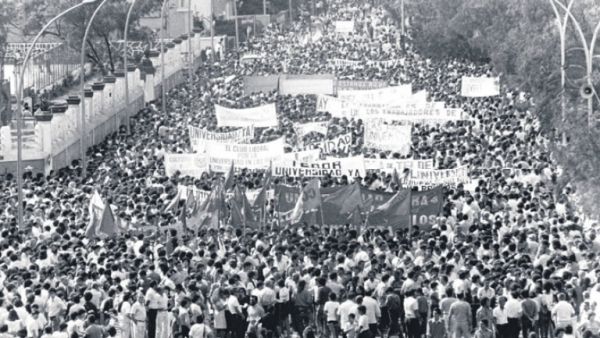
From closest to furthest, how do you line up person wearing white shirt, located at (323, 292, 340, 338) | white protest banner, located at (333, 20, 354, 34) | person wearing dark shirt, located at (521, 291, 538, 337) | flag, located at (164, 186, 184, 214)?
person wearing dark shirt, located at (521, 291, 538, 337), person wearing white shirt, located at (323, 292, 340, 338), flag, located at (164, 186, 184, 214), white protest banner, located at (333, 20, 354, 34)

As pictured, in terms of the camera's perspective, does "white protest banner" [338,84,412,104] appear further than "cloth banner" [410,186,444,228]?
Yes

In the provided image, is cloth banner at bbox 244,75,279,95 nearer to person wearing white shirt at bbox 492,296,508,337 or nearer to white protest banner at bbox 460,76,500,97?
white protest banner at bbox 460,76,500,97

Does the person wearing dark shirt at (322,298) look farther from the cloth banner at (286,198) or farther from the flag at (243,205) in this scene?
the cloth banner at (286,198)

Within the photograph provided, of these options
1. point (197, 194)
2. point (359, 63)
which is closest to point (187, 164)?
point (197, 194)

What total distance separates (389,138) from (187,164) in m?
5.07

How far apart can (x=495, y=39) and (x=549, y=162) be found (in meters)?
21.6

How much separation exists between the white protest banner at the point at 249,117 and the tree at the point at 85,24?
79.2 ft

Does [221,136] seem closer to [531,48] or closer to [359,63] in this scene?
[531,48]

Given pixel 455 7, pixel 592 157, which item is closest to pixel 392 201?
pixel 592 157

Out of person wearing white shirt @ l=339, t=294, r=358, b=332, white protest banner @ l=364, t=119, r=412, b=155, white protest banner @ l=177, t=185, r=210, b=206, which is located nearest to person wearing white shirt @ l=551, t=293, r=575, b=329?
person wearing white shirt @ l=339, t=294, r=358, b=332

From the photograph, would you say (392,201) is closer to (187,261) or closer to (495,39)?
(187,261)

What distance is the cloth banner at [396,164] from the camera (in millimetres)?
36031

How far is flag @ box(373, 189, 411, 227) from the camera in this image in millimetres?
30328

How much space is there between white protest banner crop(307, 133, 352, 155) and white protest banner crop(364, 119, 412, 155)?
449 millimetres
